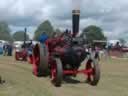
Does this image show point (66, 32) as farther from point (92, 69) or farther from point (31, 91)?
point (31, 91)

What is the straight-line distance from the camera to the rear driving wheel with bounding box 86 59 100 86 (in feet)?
40.3

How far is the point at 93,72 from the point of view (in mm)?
12578

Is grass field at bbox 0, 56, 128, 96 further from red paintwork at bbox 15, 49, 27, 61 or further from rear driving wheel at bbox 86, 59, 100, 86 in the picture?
red paintwork at bbox 15, 49, 27, 61

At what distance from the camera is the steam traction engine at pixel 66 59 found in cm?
1221

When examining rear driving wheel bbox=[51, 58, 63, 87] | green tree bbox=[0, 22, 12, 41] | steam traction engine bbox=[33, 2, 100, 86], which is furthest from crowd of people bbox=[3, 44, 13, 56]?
green tree bbox=[0, 22, 12, 41]

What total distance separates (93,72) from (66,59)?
3.17 feet

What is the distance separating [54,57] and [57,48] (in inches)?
16.4

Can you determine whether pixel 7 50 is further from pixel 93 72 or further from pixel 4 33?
pixel 4 33

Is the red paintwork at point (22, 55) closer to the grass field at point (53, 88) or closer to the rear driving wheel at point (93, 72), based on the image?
the grass field at point (53, 88)

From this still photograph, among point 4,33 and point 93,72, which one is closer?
point 93,72

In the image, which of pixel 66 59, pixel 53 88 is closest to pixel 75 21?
pixel 66 59

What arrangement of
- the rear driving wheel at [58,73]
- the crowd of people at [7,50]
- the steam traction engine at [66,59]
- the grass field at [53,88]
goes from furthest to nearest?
the crowd of people at [7,50]
the steam traction engine at [66,59]
the rear driving wheel at [58,73]
the grass field at [53,88]

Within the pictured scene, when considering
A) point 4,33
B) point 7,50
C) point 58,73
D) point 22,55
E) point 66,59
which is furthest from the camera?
point 4,33

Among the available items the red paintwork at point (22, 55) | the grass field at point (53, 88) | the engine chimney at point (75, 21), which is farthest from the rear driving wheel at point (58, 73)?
the red paintwork at point (22, 55)
